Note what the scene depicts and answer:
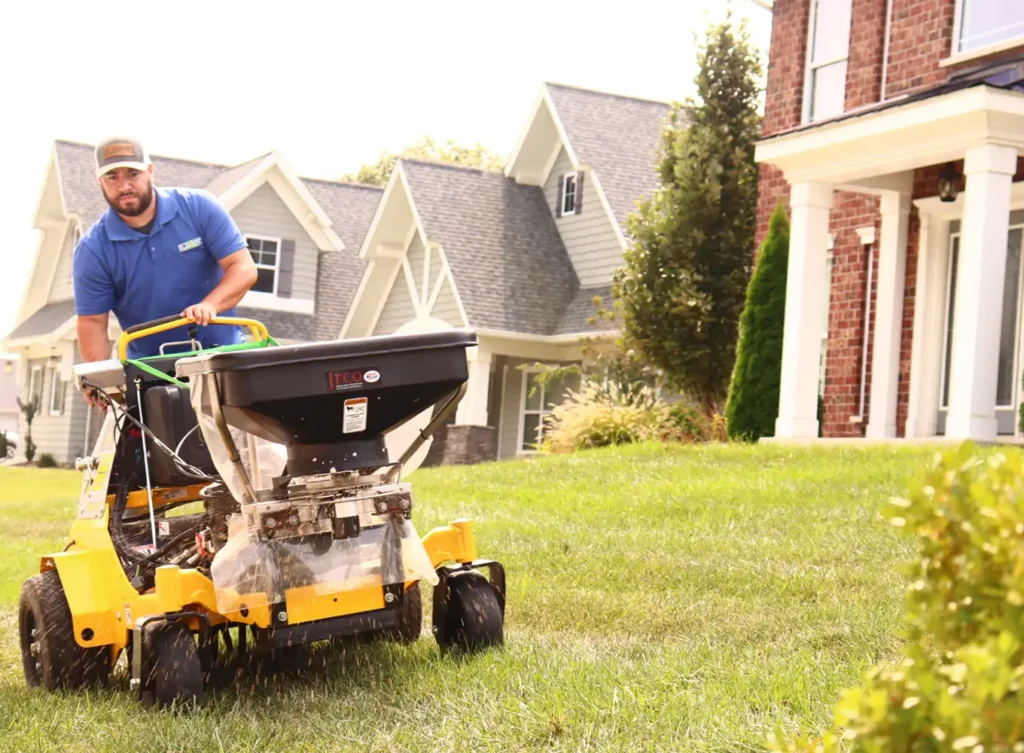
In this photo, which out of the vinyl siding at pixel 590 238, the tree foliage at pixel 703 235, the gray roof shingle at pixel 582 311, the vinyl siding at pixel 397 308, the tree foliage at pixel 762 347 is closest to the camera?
the tree foliage at pixel 762 347

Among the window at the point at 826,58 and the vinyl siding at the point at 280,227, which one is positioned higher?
the window at the point at 826,58

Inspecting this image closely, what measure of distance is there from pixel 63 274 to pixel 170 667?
2944 cm

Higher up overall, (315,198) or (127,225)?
(315,198)

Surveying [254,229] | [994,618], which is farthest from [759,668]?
[254,229]

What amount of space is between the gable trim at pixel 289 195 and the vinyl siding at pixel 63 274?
4.55 metres

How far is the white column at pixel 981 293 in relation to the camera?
1257cm

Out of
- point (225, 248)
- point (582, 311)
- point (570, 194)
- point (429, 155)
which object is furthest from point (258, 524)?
point (429, 155)

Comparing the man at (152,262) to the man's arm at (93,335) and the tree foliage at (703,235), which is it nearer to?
the man's arm at (93,335)

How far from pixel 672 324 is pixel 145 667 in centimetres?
1507

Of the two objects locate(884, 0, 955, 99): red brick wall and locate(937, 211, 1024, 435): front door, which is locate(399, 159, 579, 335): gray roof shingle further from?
locate(937, 211, 1024, 435): front door

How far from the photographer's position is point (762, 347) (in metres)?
16.0

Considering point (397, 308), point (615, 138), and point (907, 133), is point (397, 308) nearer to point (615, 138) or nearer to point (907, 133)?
point (615, 138)

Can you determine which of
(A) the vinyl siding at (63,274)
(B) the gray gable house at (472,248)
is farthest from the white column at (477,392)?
(A) the vinyl siding at (63,274)

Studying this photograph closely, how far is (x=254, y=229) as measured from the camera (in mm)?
29578
